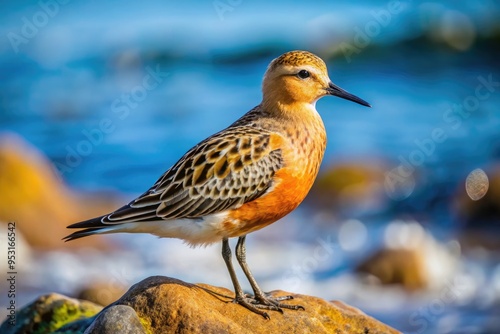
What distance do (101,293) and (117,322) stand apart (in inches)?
218

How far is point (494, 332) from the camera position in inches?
593

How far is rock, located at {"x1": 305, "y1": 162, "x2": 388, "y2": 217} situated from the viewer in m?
20.9

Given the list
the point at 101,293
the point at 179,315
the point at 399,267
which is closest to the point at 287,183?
the point at 179,315

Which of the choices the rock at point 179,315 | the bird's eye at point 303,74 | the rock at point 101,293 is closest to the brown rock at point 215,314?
the rock at point 179,315

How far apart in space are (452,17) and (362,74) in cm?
574

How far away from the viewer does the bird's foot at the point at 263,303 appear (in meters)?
9.91

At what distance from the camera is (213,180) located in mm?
10180

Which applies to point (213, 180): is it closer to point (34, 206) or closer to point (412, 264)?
point (412, 264)

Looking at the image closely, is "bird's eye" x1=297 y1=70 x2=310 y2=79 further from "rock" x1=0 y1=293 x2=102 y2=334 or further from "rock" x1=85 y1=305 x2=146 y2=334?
"rock" x1=0 y1=293 x2=102 y2=334

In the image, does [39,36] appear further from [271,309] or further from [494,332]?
[271,309]

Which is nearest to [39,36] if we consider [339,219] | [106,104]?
[106,104]

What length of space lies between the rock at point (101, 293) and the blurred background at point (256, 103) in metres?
0.06

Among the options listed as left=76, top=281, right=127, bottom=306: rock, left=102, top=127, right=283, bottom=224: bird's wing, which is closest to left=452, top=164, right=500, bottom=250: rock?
left=76, top=281, right=127, bottom=306: rock

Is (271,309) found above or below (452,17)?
below
